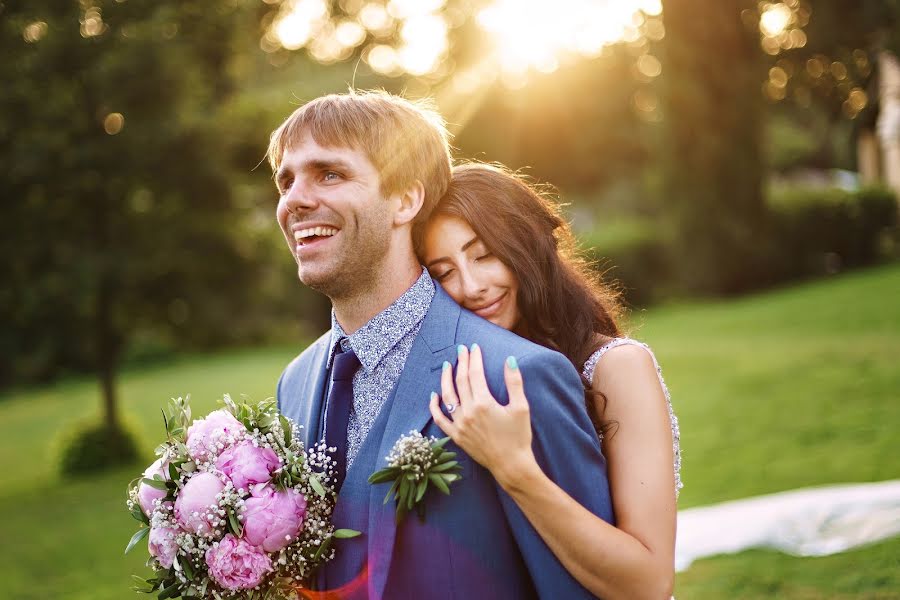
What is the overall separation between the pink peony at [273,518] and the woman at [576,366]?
0.54m

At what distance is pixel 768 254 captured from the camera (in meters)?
19.1

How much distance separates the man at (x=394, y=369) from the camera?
2.65 metres

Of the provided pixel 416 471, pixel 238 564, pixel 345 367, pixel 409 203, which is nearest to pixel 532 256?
pixel 409 203

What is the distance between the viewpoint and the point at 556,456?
266 centimetres

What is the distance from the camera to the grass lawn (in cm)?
594

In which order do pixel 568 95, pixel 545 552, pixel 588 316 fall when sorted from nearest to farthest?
1. pixel 545 552
2. pixel 588 316
3. pixel 568 95

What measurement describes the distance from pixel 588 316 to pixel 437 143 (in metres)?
0.93

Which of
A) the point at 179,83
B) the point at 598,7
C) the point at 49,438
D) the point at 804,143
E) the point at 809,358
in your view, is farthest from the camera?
the point at 804,143

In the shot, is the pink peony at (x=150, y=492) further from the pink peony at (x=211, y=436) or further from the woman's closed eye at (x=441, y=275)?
the woman's closed eye at (x=441, y=275)

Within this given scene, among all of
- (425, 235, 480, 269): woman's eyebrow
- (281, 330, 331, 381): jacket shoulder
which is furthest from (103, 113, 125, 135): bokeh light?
(425, 235, 480, 269): woman's eyebrow

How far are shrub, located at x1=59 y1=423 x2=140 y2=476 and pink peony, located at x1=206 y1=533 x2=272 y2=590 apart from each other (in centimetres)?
1125

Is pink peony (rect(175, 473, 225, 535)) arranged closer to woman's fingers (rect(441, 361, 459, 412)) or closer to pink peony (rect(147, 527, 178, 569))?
pink peony (rect(147, 527, 178, 569))

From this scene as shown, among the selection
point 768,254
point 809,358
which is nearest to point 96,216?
point 809,358

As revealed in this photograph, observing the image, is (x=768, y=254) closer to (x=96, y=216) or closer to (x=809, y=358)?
(x=809, y=358)
